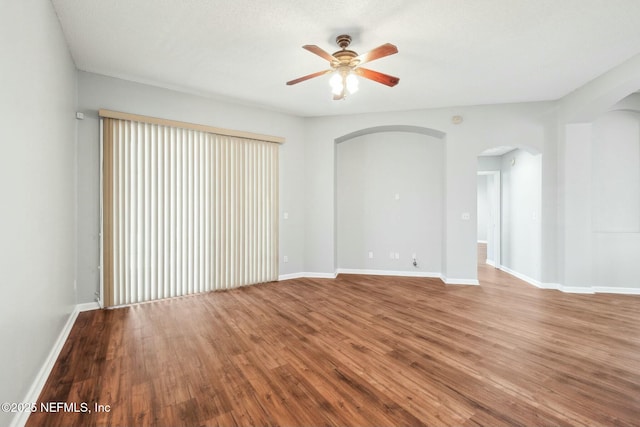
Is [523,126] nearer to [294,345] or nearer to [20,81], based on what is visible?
[294,345]

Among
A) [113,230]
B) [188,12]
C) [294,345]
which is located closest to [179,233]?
[113,230]

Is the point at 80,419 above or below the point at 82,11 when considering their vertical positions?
below

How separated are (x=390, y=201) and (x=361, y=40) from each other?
3.32 metres

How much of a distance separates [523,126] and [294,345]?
494 cm

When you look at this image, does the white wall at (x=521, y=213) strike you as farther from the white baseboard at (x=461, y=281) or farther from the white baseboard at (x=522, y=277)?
the white baseboard at (x=461, y=281)

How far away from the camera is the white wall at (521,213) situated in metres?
4.91

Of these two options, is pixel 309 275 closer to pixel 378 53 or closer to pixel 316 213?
pixel 316 213

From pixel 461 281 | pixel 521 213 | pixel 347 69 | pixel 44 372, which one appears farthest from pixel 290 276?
pixel 521 213

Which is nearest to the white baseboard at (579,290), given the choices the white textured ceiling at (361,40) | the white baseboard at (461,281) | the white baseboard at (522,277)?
the white baseboard at (522,277)

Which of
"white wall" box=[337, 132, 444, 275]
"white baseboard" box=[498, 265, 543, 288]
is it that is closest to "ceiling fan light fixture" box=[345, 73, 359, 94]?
"white wall" box=[337, 132, 444, 275]

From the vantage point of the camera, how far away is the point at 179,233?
4090mm

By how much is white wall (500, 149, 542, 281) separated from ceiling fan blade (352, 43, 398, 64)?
3.83m

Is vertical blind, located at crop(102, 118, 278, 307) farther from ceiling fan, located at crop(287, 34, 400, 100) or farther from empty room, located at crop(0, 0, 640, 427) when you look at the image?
ceiling fan, located at crop(287, 34, 400, 100)

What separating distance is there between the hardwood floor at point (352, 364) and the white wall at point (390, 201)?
68.1 inches
